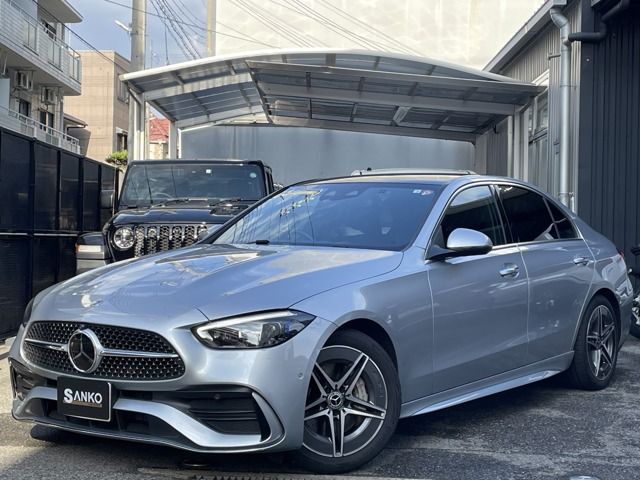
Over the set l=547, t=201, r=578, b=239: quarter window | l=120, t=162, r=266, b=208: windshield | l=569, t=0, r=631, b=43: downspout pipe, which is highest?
l=569, t=0, r=631, b=43: downspout pipe

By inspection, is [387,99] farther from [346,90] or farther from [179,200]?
[179,200]

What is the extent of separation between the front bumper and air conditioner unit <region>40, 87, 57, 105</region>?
27778 mm

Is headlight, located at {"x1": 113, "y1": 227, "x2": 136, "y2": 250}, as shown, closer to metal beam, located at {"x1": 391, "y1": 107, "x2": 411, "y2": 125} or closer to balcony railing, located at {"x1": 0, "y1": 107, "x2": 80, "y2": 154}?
metal beam, located at {"x1": 391, "y1": 107, "x2": 411, "y2": 125}

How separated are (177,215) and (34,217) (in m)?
1.69

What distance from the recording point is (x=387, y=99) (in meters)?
13.8

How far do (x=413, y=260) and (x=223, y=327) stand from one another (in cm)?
132

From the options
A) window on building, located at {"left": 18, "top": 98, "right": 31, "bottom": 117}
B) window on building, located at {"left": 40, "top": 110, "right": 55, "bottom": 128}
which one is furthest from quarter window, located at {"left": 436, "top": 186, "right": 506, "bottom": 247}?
window on building, located at {"left": 40, "top": 110, "right": 55, "bottom": 128}

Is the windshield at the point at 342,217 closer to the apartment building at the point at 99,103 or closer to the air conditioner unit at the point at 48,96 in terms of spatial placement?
the air conditioner unit at the point at 48,96

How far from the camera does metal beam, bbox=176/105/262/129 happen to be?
1739 cm

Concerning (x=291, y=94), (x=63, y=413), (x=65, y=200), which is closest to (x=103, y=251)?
(x=65, y=200)

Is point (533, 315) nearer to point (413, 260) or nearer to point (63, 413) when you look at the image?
point (413, 260)

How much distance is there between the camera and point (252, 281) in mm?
3797

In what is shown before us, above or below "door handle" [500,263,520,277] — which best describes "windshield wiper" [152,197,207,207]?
above

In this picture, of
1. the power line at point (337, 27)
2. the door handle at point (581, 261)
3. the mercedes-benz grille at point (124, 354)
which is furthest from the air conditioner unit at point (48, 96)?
the mercedes-benz grille at point (124, 354)
